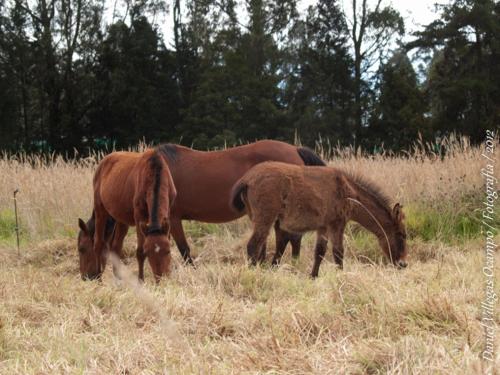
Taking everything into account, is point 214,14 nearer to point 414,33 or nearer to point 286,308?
point 414,33

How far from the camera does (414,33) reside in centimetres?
3369

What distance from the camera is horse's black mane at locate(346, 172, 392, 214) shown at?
6.62 m

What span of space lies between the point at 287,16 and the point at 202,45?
19.4 feet

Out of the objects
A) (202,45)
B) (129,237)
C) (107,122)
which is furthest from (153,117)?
(129,237)

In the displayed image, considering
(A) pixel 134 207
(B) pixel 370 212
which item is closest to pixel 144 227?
(A) pixel 134 207

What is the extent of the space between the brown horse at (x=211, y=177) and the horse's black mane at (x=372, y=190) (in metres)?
0.98

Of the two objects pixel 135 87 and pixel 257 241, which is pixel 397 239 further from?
pixel 135 87

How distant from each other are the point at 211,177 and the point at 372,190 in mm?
2072

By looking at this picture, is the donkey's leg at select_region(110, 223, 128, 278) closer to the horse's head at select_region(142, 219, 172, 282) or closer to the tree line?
the horse's head at select_region(142, 219, 172, 282)

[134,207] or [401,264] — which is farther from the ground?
[134,207]

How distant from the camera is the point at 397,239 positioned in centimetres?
650

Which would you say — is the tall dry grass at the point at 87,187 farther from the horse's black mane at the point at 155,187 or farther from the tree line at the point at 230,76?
the tree line at the point at 230,76

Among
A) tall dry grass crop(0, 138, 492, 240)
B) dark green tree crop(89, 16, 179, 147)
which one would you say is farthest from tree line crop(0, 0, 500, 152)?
tall dry grass crop(0, 138, 492, 240)

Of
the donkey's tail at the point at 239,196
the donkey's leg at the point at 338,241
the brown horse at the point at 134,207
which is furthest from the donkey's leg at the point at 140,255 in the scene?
the donkey's leg at the point at 338,241
